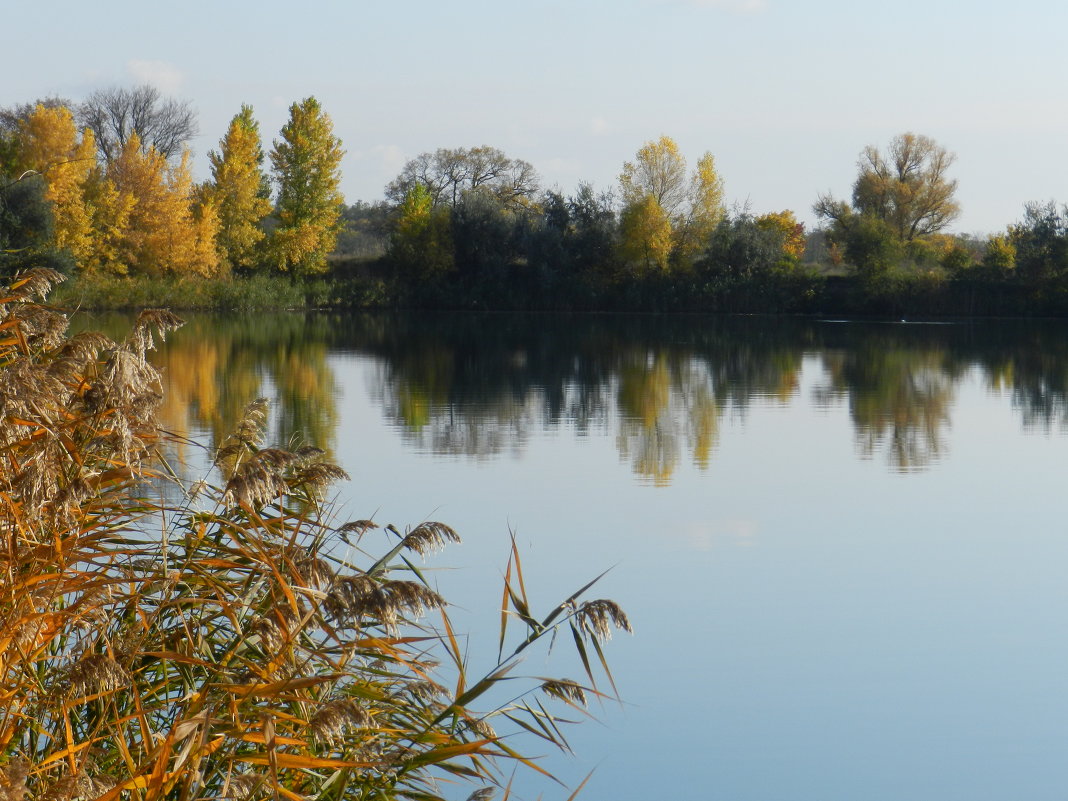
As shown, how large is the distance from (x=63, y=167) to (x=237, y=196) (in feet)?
32.5

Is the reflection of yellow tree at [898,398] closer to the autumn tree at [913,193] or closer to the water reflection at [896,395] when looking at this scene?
the water reflection at [896,395]

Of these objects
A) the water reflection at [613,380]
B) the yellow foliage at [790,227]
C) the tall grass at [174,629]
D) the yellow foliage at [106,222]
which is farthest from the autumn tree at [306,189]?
the tall grass at [174,629]

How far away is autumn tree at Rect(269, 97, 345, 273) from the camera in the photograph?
1764 inches

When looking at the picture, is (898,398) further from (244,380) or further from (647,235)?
(647,235)

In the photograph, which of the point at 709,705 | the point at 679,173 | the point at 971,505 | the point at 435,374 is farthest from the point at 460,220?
the point at 709,705

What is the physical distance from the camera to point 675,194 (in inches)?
1812

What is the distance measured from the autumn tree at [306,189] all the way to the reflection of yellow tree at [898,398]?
25410 mm

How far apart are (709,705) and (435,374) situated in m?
14.3

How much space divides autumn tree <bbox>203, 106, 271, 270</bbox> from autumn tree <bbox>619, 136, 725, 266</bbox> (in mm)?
13534

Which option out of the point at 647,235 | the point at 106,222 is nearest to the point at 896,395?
the point at 647,235

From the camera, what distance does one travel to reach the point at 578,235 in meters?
45.4

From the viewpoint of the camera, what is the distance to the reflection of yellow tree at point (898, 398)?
12.5m

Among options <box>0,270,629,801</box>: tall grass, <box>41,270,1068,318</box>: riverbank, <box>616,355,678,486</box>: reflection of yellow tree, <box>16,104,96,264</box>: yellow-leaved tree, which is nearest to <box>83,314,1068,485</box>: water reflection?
<box>616,355,678,486</box>: reflection of yellow tree

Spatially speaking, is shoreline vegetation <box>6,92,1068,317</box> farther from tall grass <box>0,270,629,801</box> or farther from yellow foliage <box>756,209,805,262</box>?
tall grass <box>0,270,629,801</box>
